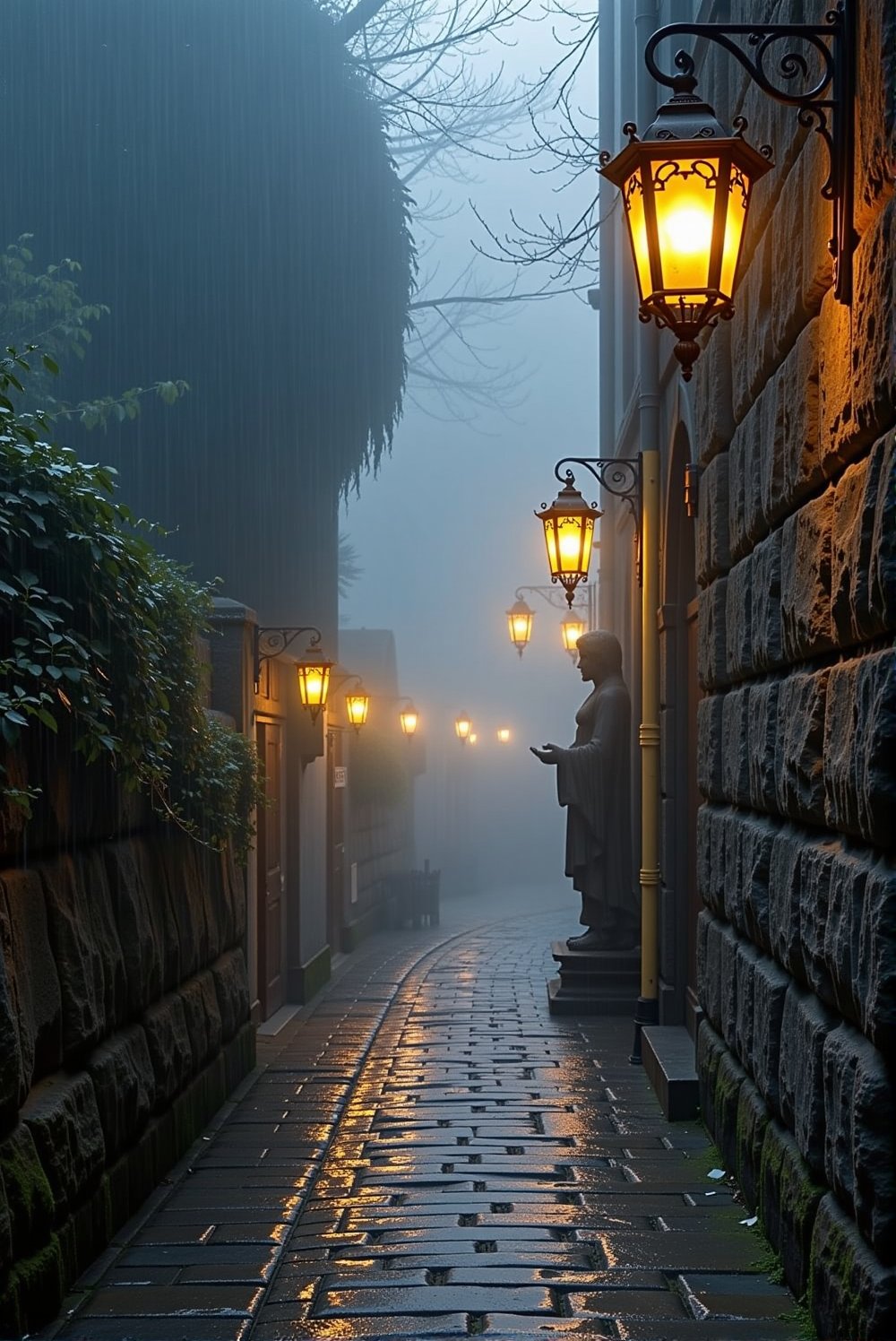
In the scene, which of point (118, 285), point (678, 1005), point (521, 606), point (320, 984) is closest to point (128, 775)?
point (678, 1005)

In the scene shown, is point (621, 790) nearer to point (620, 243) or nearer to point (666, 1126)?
point (666, 1126)

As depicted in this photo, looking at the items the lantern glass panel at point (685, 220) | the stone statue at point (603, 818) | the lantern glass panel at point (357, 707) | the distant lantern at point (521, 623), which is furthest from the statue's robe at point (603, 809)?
the lantern glass panel at point (685, 220)

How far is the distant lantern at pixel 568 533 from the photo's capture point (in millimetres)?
11484

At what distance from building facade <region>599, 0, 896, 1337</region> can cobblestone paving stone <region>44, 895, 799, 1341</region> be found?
357 mm

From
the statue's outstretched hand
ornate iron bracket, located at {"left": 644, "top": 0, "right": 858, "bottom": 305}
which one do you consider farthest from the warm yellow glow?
ornate iron bracket, located at {"left": 644, "top": 0, "right": 858, "bottom": 305}

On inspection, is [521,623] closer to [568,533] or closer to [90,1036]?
[568,533]

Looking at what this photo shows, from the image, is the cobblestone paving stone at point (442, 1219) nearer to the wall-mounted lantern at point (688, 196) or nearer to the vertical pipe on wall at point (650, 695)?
the vertical pipe on wall at point (650, 695)

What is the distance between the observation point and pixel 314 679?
1371 centimetres

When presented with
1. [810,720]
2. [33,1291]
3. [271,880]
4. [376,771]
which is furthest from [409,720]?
[810,720]

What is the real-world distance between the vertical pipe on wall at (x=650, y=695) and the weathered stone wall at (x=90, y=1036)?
9.55 feet

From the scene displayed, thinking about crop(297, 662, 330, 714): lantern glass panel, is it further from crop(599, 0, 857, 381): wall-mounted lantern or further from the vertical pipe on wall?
crop(599, 0, 857, 381): wall-mounted lantern

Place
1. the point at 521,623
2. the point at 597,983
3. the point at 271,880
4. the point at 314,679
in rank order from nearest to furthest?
the point at 597,983 < the point at 271,880 < the point at 314,679 < the point at 521,623

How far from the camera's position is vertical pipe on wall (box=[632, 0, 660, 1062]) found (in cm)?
1035

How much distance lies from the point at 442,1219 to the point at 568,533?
6095 mm
